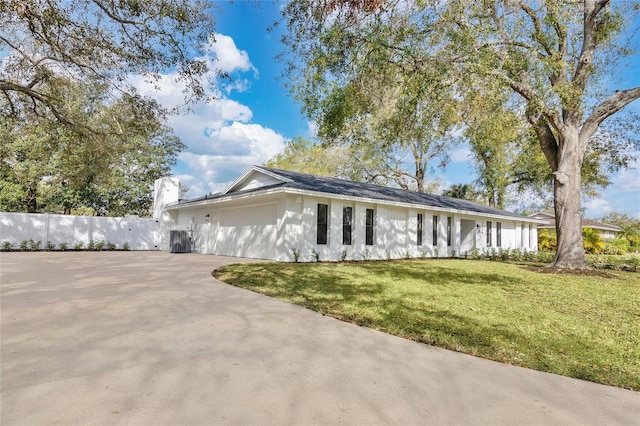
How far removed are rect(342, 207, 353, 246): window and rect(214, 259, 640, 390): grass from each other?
4.66m

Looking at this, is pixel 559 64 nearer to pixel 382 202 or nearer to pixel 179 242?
pixel 382 202

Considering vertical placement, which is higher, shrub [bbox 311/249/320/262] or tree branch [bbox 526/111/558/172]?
tree branch [bbox 526/111/558/172]

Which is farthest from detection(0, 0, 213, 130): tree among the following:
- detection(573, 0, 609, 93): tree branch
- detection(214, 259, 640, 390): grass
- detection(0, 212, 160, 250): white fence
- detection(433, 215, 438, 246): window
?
detection(433, 215, 438, 246): window

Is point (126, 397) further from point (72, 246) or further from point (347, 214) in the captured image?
point (72, 246)

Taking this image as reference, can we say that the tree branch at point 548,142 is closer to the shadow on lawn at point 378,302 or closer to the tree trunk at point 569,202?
the tree trunk at point 569,202

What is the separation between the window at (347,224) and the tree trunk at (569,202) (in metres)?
7.17

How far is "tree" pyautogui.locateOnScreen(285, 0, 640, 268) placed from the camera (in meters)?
7.88

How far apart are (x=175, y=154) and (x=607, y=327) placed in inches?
1131

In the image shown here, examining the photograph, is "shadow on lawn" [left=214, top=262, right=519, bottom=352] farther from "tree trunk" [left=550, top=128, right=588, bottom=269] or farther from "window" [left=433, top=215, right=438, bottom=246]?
"window" [left=433, top=215, right=438, bottom=246]

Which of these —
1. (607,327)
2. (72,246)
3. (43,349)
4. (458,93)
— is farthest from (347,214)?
(72,246)

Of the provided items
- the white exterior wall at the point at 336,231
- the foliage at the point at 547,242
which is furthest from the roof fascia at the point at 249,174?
the foliage at the point at 547,242

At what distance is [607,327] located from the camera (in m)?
4.67

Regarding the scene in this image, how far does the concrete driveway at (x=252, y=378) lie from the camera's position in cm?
222

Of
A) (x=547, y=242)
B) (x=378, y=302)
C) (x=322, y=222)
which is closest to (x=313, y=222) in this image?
(x=322, y=222)
